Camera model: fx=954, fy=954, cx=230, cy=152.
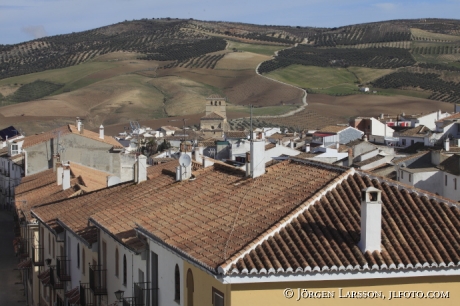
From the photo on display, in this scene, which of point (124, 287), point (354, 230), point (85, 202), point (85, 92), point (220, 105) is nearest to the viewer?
point (354, 230)

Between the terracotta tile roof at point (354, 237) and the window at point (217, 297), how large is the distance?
50 centimetres

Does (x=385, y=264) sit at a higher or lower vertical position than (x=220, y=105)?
higher

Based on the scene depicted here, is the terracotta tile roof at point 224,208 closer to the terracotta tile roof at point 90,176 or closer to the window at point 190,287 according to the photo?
the window at point 190,287

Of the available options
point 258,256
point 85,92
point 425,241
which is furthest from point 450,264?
point 85,92

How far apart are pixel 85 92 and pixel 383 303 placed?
517 feet

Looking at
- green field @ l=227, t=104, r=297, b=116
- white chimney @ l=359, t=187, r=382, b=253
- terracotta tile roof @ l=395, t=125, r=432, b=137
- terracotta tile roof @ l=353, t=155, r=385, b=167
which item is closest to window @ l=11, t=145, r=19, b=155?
terracotta tile roof @ l=353, t=155, r=385, b=167

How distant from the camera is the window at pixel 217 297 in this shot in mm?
12367

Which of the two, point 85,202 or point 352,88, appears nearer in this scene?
point 85,202

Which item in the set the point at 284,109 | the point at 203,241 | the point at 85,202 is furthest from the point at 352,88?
the point at 203,241

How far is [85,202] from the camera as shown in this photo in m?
25.5

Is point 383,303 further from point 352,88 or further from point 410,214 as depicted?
point 352,88

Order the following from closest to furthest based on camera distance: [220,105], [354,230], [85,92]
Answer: [354,230] → [220,105] → [85,92]

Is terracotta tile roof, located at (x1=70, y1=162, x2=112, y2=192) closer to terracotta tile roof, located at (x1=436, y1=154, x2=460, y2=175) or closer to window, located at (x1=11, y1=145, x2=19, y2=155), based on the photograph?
terracotta tile roof, located at (x1=436, y1=154, x2=460, y2=175)

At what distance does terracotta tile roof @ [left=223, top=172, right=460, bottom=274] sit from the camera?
12453 millimetres
